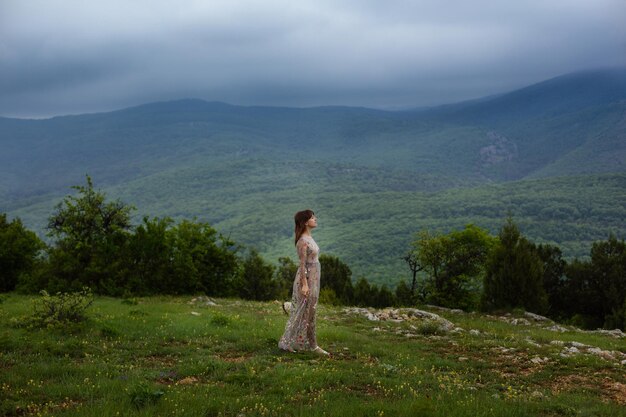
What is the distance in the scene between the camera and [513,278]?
120ft

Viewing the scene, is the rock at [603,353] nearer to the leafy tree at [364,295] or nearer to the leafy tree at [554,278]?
the leafy tree at [554,278]

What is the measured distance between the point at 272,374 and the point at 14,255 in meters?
37.2

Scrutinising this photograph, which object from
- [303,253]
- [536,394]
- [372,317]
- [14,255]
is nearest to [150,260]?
[14,255]

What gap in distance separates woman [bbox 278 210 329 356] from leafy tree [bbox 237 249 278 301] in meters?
42.3

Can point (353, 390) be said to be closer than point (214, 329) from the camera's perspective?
Yes

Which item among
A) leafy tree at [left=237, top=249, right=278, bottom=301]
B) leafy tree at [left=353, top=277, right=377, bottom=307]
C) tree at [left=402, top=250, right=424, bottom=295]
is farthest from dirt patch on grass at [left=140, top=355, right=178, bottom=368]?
leafy tree at [left=353, top=277, right=377, bottom=307]

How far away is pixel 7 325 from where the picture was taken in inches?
664

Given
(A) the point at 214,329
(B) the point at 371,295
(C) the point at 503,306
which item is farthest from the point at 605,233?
(A) the point at 214,329

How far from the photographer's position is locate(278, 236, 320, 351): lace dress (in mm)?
14070

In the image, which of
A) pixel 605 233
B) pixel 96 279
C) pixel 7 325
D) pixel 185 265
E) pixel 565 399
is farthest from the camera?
pixel 605 233

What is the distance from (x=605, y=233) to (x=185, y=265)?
500 ft

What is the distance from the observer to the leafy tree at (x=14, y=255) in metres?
39.9

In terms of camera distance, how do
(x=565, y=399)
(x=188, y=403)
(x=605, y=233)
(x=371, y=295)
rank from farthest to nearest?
(x=605, y=233) → (x=371, y=295) → (x=565, y=399) → (x=188, y=403)

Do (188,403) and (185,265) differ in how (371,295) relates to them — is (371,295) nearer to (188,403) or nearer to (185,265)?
(185,265)
